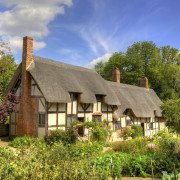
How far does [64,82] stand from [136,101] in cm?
1095

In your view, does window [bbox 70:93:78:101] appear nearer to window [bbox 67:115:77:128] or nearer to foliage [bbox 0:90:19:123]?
window [bbox 67:115:77:128]

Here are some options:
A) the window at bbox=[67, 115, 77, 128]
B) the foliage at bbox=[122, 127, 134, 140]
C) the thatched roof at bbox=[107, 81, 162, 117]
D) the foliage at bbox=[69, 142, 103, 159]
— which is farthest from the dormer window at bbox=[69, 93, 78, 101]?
the foliage at bbox=[122, 127, 134, 140]

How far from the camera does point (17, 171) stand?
5.49m

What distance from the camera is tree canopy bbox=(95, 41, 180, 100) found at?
32312mm

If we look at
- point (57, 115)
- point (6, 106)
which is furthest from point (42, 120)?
point (6, 106)

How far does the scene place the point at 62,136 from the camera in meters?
12.9

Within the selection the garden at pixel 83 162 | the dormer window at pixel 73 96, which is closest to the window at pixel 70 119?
the dormer window at pixel 73 96

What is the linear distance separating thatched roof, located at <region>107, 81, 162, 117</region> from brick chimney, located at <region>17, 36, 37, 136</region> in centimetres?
867

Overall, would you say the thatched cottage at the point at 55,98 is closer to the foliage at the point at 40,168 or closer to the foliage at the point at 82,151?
the foliage at the point at 82,151

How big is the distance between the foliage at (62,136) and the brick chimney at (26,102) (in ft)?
5.24

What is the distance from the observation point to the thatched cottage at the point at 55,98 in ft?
45.0

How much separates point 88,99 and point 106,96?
8.71 ft

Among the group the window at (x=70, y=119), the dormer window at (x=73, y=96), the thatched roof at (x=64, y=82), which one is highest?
the thatched roof at (x=64, y=82)

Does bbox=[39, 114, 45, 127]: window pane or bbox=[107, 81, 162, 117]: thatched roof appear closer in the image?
bbox=[39, 114, 45, 127]: window pane
